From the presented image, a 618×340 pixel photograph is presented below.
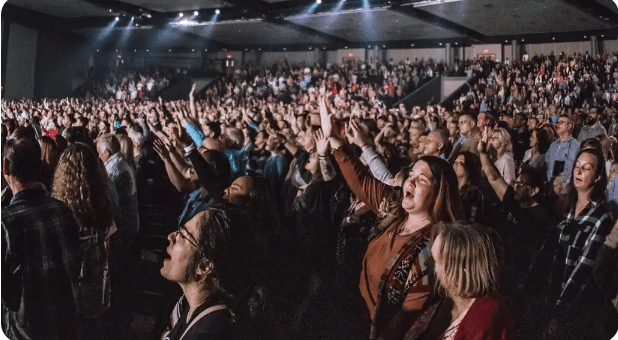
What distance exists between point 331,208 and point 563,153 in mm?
1028

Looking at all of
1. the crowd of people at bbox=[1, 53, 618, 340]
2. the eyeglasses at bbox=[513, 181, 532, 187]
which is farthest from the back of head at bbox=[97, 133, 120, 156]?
the eyeglasses at bbox=[513, 181, 532, 187]

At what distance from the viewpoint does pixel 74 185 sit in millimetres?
2135

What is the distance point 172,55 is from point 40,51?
0.56m

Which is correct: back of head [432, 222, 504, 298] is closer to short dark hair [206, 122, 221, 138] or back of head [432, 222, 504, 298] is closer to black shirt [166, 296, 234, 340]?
black shirt [166, 296, 234, 340]

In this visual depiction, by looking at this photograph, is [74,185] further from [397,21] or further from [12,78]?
[397,21]

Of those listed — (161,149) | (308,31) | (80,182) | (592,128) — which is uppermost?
(308,31)

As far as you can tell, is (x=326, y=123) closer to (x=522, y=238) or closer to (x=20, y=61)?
(x=522, y=238)

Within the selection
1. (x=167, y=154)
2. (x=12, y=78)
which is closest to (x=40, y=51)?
(x=12, y=78)

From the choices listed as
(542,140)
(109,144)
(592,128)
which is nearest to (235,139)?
(109,144)

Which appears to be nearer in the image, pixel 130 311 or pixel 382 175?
pixel 382 175

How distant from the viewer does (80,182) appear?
2.14 metres

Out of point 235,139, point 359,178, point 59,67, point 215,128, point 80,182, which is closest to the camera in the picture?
point 359,178

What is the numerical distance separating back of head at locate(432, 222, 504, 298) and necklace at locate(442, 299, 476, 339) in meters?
0.03

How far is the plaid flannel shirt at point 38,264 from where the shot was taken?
5.69 feet
